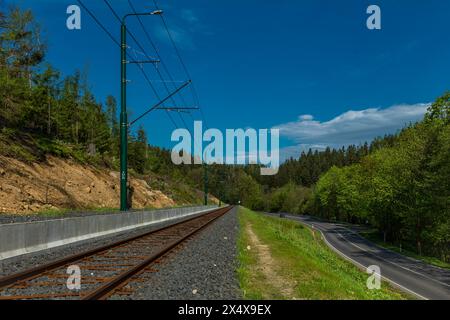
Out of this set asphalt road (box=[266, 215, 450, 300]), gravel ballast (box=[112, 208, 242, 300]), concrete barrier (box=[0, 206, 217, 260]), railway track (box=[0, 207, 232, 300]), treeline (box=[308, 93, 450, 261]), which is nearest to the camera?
railway track (box=[0, 207, 232, 300])

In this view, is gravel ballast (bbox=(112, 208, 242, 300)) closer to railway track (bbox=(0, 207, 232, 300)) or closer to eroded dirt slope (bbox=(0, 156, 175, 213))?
railway track (bbox=(0, 207, 232, 300))

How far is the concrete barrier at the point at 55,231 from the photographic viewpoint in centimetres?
1141

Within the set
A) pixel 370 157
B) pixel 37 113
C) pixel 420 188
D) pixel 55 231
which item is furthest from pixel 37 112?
pixel 370 157

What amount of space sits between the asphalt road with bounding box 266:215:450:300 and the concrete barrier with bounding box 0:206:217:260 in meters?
24.1

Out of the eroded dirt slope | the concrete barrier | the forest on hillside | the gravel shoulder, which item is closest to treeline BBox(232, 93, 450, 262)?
the forest on hillside

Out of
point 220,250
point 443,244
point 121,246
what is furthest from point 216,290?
point 443,244

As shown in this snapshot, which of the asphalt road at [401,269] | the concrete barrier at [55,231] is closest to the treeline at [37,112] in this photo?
the concrete barrier at [55,231]

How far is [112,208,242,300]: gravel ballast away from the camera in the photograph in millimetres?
7484

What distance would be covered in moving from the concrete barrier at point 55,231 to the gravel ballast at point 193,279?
13.9 feet

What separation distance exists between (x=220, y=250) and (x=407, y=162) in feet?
149

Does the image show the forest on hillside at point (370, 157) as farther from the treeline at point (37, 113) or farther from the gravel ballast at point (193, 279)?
the gravel ballast at point (193, 279)

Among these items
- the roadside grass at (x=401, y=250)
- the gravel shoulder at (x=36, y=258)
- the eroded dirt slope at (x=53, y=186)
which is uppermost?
the eroded dirt slope at (x=53, y=186)

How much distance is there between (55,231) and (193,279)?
722 centimetres
